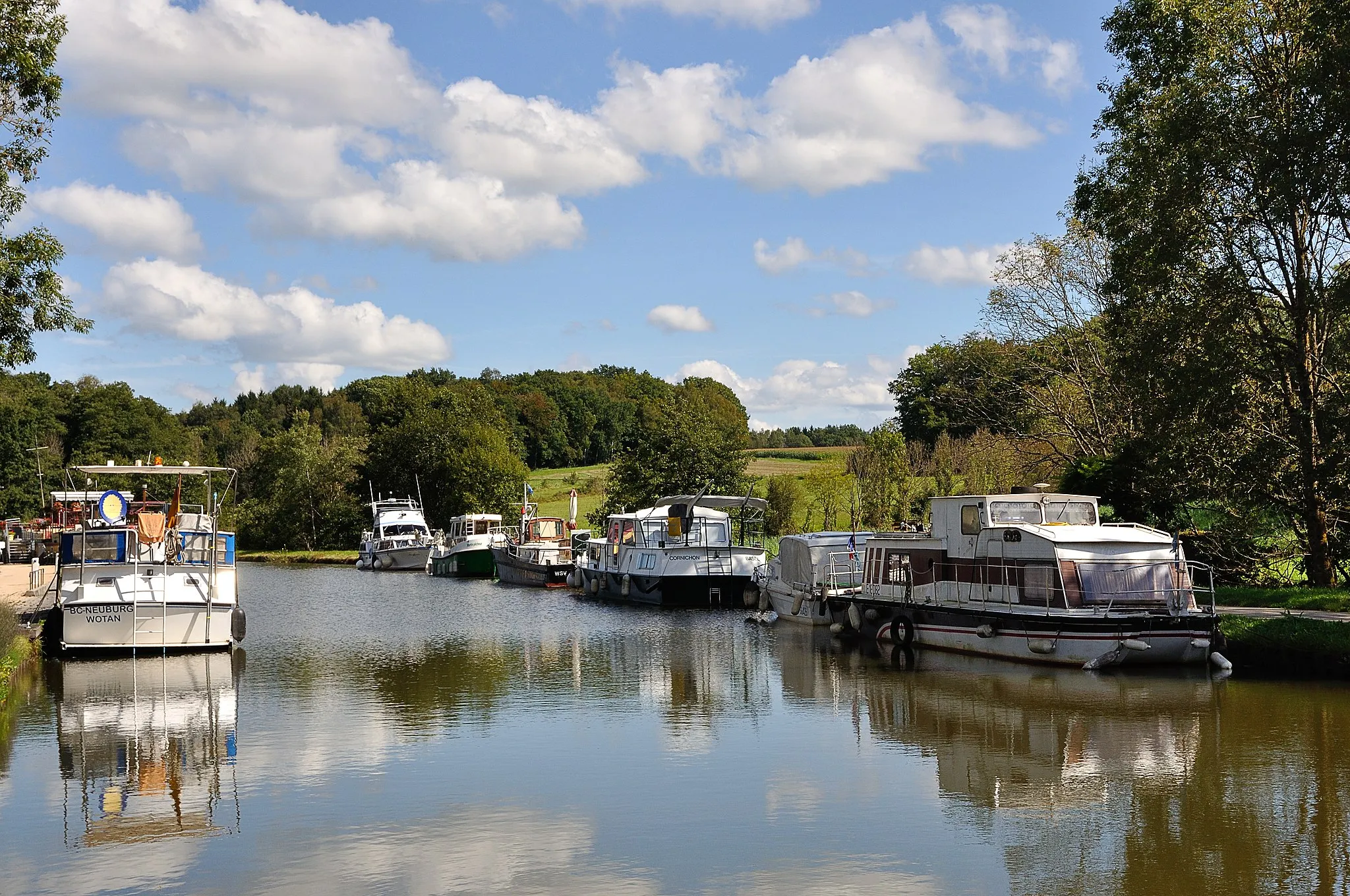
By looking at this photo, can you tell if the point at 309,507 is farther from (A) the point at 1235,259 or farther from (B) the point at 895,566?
(A) the point at 1235,259

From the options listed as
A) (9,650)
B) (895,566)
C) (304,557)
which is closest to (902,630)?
(895,566)

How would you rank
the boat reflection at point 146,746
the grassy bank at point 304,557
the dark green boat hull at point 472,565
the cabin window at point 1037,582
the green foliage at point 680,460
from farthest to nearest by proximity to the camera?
the grassy bank at point 304,557 → the green foliage at point 680,460 → the dark green boat hull at point 472,565 → the cabin window at point 1037,582 → the boat reflection at point 146,746

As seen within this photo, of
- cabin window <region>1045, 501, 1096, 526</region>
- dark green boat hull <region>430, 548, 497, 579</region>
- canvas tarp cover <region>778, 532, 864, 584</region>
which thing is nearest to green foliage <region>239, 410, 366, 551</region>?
dark green boat hull <region>430, 548, 497, 579</region>

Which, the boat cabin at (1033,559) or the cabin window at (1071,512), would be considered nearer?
the boat cabin at (1033,559)

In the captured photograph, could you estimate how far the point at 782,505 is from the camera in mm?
68562

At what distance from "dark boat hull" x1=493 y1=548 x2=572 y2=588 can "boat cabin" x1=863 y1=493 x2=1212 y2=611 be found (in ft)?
86.8

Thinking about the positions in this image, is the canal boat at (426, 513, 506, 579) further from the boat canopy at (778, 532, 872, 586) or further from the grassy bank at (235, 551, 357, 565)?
the boat canopy at (778, 532, 872, 586)

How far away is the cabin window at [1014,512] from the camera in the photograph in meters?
27.9

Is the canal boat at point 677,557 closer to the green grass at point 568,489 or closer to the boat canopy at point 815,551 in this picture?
the boat canopy at point 815,551

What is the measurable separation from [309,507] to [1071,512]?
239ft

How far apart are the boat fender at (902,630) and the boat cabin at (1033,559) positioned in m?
0.61

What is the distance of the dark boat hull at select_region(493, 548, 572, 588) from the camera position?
56.1 m

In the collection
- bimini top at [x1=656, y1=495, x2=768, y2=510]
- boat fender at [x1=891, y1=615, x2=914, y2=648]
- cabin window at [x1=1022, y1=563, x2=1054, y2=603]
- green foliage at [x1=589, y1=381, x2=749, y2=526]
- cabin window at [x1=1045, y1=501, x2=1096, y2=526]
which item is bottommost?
boat fender at [x1=891, y1=615, x2=914, y2=648]

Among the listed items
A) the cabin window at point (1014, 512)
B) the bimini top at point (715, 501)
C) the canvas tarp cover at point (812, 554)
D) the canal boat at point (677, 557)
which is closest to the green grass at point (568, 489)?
the canal boat at point (677, 557)
